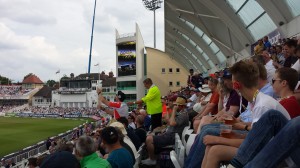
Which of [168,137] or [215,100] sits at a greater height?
[215,100]

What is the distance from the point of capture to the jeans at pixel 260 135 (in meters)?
2.38

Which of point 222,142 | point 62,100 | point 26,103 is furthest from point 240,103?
point 26,103

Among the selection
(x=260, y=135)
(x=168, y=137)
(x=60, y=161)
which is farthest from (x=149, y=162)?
(x=260, y=135)

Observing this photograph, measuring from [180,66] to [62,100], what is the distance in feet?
125

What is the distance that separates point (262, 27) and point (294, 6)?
3715 millimetres

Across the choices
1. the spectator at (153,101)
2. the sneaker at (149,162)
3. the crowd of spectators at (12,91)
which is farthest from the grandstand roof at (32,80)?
the sneaker at (149,162)

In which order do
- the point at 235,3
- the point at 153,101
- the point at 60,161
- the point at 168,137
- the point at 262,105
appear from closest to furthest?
the point at 262,105, the point at 60,161, the point at 168,137, the point at 153,101, the point at 235,3

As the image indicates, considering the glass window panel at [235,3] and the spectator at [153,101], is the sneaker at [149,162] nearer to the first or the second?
the spectator at [153,101]

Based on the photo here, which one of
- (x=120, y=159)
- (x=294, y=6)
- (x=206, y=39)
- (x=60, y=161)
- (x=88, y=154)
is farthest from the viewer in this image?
(x=206, y=39)

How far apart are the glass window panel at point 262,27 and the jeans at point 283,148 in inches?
530

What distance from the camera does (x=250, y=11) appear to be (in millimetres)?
15820

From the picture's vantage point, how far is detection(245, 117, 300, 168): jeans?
2086 mm

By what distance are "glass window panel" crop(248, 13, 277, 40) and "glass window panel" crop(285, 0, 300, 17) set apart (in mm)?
2141

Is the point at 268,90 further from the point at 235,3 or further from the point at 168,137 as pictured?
the point at 235,3
